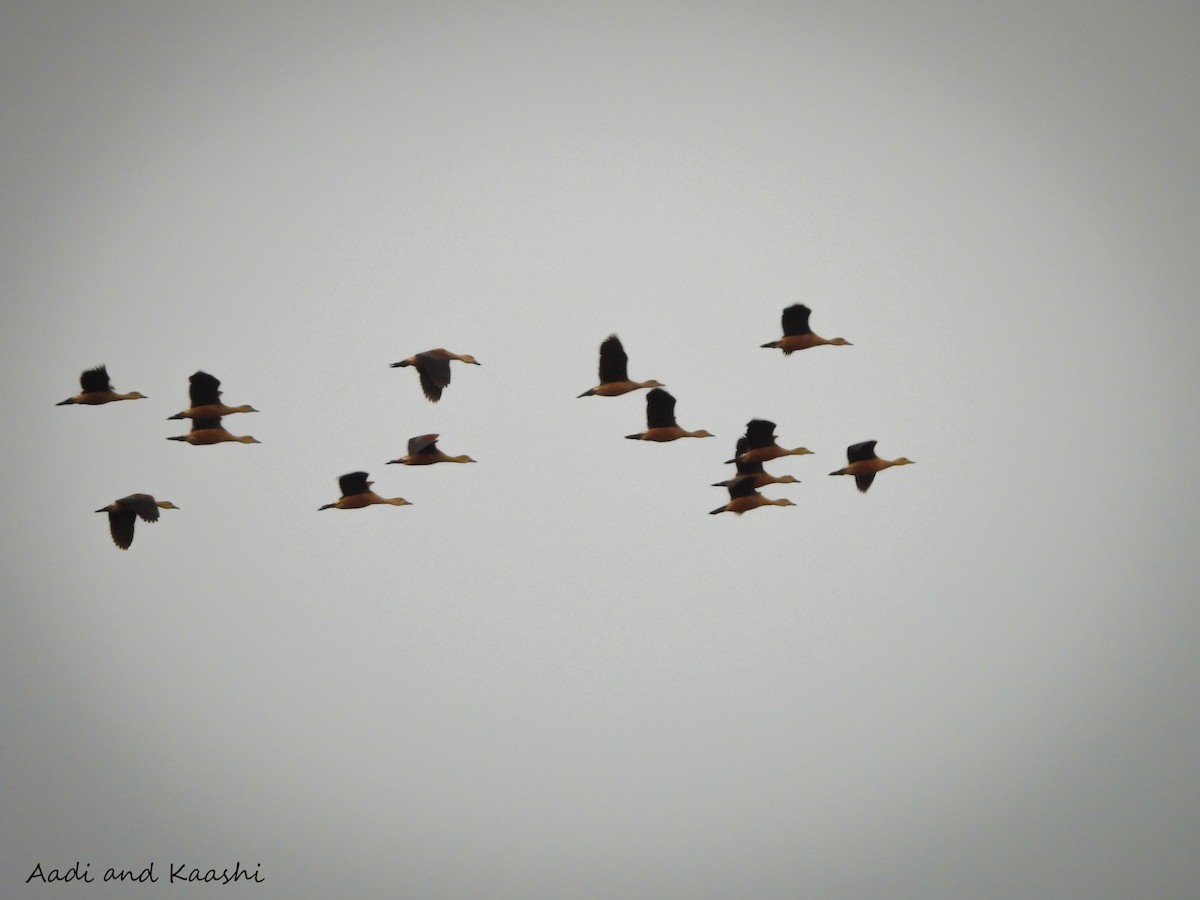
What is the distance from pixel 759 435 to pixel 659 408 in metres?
2.08

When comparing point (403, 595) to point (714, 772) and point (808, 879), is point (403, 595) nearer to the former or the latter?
point (714, 772)

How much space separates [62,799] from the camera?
11350 centimetres

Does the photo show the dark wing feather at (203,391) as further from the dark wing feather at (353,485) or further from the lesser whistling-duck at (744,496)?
the lesser whistling-duck at (744,496)

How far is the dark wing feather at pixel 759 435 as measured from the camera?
30.2 metres

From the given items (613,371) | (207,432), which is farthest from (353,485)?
(613,371)

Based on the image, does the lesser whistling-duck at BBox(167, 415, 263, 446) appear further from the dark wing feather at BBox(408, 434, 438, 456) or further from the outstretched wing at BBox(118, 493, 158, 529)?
the dark wing feather at BBox(408, 434, 438, 456)

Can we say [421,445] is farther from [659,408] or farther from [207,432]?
[659,408]

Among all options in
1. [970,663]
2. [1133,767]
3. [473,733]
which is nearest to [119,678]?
[473,733]

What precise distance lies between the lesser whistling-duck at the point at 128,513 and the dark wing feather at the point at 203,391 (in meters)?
2.05

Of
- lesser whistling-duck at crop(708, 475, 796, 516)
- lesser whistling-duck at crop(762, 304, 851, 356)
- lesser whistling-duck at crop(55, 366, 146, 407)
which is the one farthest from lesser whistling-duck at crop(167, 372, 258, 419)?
lesser whistling-duck at crop(762, 304, 851, 356)

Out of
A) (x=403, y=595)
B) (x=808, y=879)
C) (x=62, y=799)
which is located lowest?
(x=808, y=879)

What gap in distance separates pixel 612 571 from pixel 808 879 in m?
67.5

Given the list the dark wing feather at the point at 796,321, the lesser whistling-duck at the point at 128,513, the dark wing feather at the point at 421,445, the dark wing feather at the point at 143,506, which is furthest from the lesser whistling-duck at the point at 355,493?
the dark wing feather at the point at 796,321

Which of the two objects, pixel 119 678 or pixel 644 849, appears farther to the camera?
pixel 119 678
